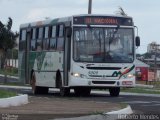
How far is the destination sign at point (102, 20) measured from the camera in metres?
29.7

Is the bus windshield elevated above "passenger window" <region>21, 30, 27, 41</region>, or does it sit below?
below

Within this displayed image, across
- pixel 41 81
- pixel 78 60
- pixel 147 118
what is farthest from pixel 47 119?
pixel 41 81

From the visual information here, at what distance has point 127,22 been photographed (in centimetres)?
3020

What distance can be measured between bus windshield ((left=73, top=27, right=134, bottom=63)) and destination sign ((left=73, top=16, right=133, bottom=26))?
10.8 inches

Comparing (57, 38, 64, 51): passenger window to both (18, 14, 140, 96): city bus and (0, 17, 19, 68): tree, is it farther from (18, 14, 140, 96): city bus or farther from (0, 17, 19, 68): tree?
(0, 17, 19, 68): tree

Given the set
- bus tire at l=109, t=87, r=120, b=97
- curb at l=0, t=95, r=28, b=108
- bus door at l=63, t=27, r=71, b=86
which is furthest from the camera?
bus tire at l=109, t=87, r=120, b=97

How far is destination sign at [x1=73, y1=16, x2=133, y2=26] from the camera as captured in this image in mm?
29719

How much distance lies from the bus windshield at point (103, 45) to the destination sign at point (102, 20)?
10.8 inches

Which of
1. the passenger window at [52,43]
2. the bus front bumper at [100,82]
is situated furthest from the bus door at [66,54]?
the passenger window at [52,43]

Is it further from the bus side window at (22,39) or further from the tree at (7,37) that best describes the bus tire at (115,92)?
the tree at (7,37)

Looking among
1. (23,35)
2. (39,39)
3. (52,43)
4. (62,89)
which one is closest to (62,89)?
(62,89)

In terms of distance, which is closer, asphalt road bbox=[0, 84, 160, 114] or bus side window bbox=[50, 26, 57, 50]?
asphalt road bbox=[0, 84, 160, 114]

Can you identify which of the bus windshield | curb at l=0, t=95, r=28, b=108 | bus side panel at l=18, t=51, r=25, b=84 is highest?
the bus windshield

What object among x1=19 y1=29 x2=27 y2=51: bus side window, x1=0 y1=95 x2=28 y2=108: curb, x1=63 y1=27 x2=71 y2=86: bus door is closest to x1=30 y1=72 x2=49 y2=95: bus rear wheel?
x1=19 y1=29 x2=27 y2=51: bus side window
